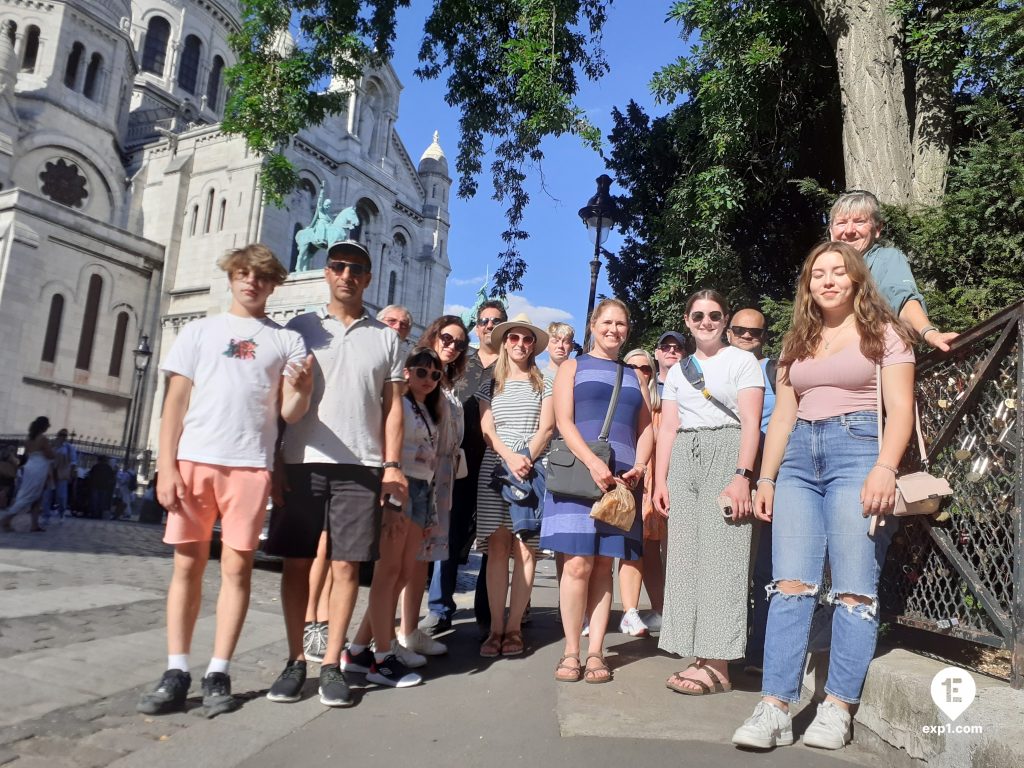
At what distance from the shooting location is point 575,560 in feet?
13.5

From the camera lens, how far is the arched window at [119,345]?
111 ft

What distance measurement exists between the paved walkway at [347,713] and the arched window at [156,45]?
48.2 metres

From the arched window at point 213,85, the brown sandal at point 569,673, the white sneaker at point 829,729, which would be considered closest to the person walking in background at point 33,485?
the brown sandal at point 569,673

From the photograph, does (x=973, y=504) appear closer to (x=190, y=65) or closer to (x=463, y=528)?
(x=463, y=528)

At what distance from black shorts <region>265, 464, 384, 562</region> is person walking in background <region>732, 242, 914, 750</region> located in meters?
1.82

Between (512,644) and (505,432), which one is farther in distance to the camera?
(505,432)

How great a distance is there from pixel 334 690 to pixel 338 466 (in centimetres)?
100

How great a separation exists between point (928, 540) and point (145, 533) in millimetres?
13639

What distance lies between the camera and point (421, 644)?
15.3 ft

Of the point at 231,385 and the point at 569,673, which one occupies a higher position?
the point at 231,385

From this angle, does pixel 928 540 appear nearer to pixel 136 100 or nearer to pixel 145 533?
pixel 145 533

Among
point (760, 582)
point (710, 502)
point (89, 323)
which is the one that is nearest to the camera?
point (710, 502)

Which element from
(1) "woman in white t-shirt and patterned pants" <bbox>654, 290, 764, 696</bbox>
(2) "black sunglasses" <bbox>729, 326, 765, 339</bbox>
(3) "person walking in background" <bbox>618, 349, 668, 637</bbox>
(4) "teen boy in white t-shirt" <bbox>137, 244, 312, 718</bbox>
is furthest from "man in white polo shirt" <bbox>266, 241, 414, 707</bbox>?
(2) "black sunglasses" <bbox>729, 326, 765, 339</bbox>

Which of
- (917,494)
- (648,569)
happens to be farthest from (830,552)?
(648,569)
